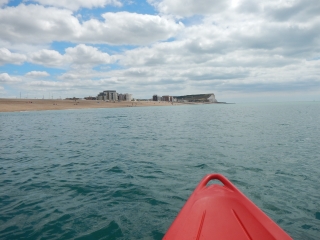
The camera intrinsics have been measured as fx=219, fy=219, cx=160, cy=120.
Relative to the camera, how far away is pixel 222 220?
16.7 feet

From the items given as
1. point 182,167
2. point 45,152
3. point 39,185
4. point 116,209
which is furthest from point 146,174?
point 45,152

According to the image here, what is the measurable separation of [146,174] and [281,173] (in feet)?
24.2

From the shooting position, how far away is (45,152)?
18.6 metres

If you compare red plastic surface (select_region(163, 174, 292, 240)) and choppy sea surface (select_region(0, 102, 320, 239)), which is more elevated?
red plastic surface (select_region(163, 174, 292, 240))

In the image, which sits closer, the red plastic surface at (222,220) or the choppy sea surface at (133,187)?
the red plastic surface at (222,220)

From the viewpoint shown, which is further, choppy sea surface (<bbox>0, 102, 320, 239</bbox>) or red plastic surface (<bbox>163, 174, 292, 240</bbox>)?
choppy sea surface (<bbox>0, 102, 320, 239</bbox>)

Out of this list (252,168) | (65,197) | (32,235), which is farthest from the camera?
(252,168)

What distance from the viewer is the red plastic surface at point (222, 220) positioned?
4.49 m

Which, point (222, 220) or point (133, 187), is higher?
point (222, 220)

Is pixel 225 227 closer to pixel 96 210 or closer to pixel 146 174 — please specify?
pixel 96 210

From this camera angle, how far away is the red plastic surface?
4488 millimetres

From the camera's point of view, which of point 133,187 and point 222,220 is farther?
point 133,187

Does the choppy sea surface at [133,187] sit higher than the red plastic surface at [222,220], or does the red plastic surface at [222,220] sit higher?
the red plastic surface at [222,220]

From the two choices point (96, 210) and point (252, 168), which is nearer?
point (96, 210)
